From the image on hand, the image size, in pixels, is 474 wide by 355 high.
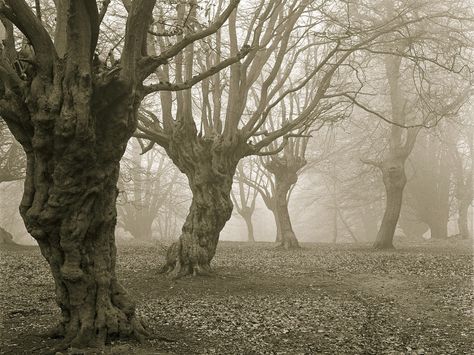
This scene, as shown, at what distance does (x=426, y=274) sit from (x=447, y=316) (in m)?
4.39

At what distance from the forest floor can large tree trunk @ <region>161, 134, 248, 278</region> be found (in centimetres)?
71

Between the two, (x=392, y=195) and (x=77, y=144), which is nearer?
(x=77, y=144)

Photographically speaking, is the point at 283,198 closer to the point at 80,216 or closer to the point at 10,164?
the point at 10,164

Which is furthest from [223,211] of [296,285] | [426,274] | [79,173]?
[79,173]

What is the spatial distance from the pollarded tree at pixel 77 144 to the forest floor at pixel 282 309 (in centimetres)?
62

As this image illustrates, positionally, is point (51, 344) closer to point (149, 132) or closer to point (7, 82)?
point (7, 82)

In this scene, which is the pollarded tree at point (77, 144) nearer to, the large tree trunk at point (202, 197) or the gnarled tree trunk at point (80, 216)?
the gnarled tree trunk at point (80, 216)

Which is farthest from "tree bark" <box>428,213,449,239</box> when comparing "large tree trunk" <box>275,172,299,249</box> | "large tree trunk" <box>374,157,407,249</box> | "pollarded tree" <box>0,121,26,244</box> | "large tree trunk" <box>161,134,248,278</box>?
"pollarded tree" <box>0,121,26,244</box>

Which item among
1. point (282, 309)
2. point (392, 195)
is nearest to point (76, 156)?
point (282, 309)

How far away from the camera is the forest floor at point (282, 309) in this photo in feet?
21.7

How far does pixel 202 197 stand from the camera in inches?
498

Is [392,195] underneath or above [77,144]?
above

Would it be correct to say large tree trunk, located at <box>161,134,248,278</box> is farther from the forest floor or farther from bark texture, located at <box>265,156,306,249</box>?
bark texture, located at <box>265,156,306,249</box>

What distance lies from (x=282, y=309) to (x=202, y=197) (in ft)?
15.3
